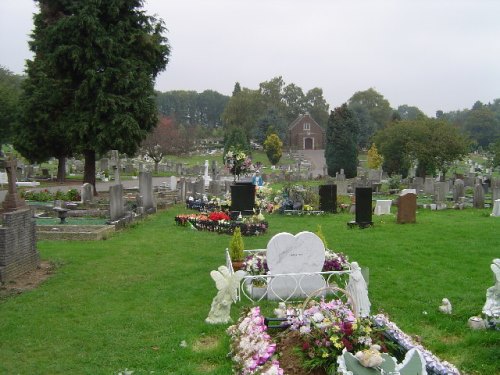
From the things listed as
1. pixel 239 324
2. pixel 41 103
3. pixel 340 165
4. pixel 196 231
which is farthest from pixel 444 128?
pixel 239 324

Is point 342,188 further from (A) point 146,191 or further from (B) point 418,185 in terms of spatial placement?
(A) point 146,191

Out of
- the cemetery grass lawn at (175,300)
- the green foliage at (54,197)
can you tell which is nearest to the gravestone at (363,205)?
the cemetery grass lawn at (175,300)

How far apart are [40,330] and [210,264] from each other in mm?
4935

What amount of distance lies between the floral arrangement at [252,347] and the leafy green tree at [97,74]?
21689 millimetres

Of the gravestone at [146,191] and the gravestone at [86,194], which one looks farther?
the gravestone at [86,194]

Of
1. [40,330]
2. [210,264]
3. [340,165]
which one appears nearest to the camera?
[40,330]

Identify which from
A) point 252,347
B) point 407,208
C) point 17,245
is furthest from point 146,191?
point 252,347

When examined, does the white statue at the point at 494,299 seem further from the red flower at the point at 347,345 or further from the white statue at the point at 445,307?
the red flower at the point at 347,345

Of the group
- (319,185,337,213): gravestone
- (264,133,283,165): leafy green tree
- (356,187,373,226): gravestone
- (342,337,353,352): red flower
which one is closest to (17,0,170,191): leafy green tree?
(319,185,337,213): gravestone

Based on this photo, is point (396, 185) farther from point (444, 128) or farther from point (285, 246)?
point (285, 246)

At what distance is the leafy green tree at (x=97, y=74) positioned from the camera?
88.1 feet

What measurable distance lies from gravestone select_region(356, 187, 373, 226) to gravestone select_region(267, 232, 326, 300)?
841 centimetres

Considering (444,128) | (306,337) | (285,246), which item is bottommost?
(306,337)

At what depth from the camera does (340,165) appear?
159ft
